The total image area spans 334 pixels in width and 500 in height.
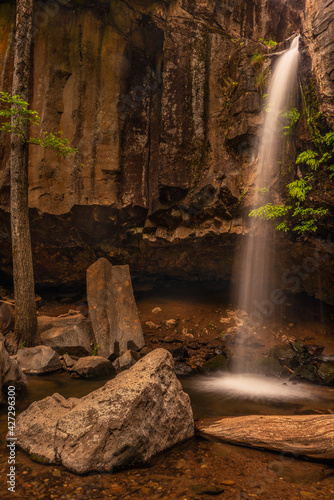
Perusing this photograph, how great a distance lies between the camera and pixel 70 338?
7.73 meters

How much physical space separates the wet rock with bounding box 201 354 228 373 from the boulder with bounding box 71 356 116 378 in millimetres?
2291

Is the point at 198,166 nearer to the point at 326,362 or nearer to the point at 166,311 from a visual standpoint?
the point at 166,311

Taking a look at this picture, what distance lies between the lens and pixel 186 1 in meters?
9.91

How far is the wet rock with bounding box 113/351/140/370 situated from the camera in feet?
23.1

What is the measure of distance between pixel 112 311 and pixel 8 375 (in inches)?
163

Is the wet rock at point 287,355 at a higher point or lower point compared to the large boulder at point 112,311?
lower

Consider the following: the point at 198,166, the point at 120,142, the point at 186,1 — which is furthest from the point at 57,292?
the point at 186,1

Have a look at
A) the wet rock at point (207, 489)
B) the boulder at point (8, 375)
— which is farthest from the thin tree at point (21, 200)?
the wet rock at point (207, 489)

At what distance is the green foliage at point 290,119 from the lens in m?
8.05

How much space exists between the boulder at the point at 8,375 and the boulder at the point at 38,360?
58.5 inches

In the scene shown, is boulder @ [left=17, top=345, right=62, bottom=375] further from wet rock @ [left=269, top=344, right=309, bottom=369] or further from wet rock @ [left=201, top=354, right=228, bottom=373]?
wet rock @ [left=269, top=344, right=309, bottom=369]

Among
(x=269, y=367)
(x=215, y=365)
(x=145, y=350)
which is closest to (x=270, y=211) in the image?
(x=269, y=367)

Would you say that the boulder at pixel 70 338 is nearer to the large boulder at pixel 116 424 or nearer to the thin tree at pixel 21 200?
the thin tree at pixel 21 200

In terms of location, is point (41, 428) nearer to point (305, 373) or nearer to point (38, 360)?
point (38, 360)
